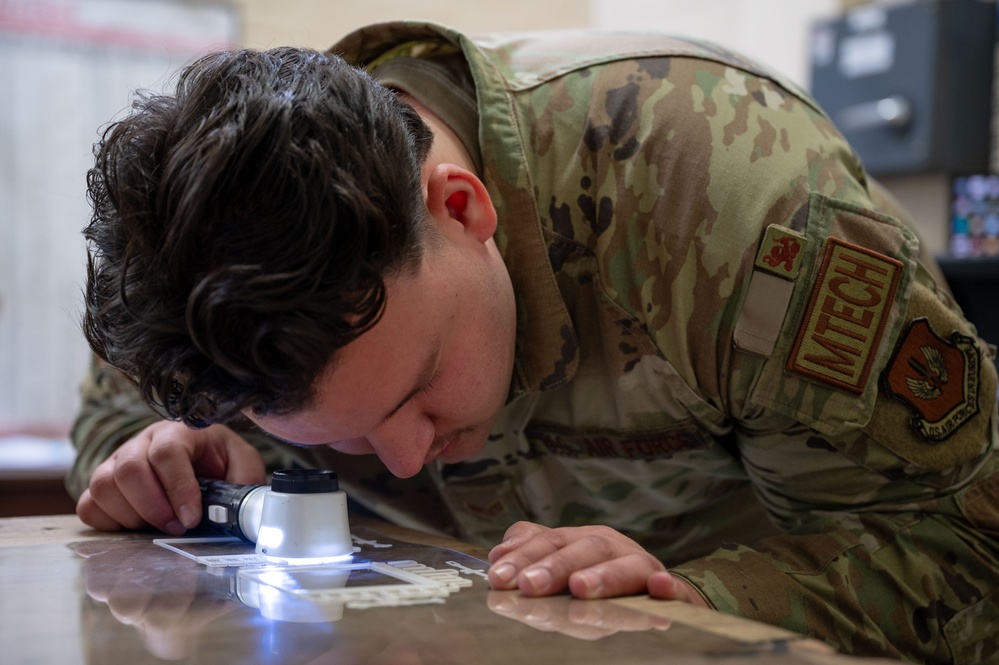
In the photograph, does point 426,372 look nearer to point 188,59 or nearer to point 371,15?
point 188,59

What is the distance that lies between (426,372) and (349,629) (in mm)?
276

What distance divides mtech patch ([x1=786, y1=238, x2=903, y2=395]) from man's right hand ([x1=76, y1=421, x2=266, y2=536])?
Answer: 59 centimetres

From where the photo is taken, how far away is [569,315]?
1004mm

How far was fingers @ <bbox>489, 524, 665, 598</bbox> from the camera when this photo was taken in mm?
667

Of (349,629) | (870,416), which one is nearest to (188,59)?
(870,416)

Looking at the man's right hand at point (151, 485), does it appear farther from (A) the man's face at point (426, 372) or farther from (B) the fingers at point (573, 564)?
(B) the fingers at point (573, 564)

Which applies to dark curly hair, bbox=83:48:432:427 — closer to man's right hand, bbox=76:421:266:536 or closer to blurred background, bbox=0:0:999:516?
man's right hand, bbox=76:421:266:536

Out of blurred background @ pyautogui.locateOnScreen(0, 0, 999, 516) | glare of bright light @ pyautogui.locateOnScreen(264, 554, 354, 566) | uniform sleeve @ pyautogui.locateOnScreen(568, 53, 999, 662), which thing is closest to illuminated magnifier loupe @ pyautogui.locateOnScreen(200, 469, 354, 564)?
glare of bright light @ pyautogui.locateOnScreen(264, 554, 354, 566)

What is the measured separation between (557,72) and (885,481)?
1.68 ft

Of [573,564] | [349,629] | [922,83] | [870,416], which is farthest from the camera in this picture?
[922,83]

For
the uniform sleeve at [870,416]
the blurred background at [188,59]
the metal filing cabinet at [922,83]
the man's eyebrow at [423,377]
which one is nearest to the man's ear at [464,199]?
the man's eyebrow at [423,377]

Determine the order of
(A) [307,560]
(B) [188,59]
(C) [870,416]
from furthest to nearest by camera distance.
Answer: (B) [188,59]
(C) [870,416]
(A) [307,560]

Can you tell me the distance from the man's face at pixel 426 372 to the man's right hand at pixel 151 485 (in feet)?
0.71

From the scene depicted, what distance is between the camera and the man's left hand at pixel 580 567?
67cm
